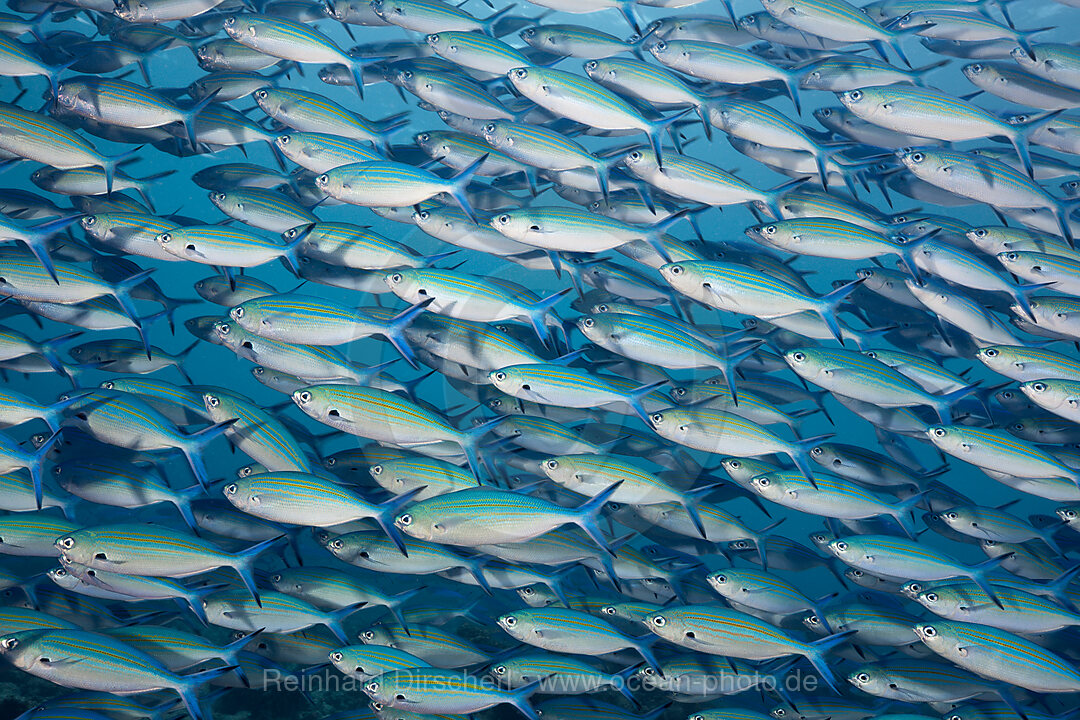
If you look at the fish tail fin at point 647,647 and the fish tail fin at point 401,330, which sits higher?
the fish tail fin at point 401,330

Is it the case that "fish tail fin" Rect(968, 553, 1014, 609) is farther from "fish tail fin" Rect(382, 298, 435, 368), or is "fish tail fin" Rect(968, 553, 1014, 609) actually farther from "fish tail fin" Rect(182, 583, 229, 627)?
"fish tail fin" Rect(182, 583, 229, 627)

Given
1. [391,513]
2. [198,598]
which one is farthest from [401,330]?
[198,598]

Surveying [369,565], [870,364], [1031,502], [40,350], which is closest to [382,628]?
[369,565]

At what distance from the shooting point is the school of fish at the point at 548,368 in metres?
3.42

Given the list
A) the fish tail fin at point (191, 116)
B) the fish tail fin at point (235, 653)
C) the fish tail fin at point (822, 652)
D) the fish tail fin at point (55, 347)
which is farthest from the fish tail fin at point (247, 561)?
the fish tail fin at point (822, 652)

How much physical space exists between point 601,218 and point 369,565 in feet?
8.17

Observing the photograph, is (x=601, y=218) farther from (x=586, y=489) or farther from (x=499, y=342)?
(x=586, y=489)

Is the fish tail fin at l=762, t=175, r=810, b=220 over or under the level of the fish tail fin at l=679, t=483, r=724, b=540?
over

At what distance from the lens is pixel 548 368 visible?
355 centimetres

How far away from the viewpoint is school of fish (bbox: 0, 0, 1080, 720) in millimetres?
3420

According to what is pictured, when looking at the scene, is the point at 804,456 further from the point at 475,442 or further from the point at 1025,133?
the point at 1025,133

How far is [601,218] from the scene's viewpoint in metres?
3.57

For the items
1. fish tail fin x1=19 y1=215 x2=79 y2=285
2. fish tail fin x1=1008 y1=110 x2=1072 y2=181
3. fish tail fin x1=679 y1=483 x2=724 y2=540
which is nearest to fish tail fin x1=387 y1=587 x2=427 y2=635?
fish tail fin x1=679 y1=483 x2=724 y2=540

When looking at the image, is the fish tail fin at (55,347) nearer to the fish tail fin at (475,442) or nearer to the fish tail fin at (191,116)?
the fish tail fin at (191,116)
